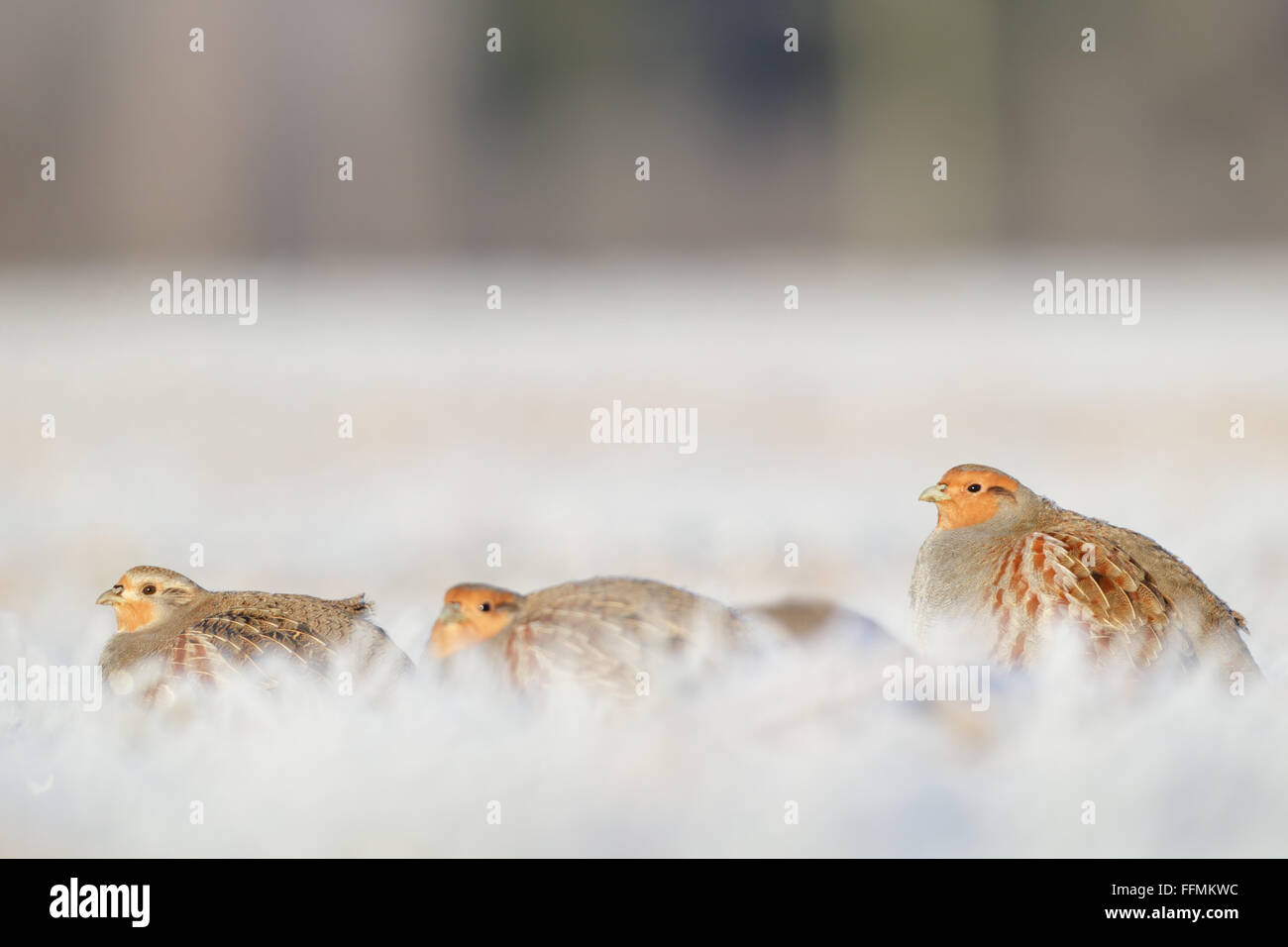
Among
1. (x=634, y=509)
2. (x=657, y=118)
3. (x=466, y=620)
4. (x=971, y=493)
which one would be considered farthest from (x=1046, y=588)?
(x=657, y=118)

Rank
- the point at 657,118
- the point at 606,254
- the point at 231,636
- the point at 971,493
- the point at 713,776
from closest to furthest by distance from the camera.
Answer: the point at 713,776 → the point at 231,636 → the point at 971,493 → the point at 657,118 → the point at 606,254

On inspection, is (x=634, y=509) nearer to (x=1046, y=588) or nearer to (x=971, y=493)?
(x=971, y=493)

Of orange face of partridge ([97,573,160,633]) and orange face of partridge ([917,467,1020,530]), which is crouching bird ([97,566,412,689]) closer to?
orange face of partridge ([97,573,160,633])

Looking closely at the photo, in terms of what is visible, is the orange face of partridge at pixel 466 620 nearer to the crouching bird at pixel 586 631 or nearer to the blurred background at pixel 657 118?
the crouching bird at pixel 586 631

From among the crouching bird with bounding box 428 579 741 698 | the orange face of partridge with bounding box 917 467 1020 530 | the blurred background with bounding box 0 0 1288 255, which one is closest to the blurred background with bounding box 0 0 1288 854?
the blurred background with bounding box 0 0 1288 255

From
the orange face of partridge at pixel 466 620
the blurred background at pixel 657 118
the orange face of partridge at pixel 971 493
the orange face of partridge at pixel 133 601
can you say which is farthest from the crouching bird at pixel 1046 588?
the blurred background at pixel 657 118

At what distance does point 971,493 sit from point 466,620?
21.7 inches

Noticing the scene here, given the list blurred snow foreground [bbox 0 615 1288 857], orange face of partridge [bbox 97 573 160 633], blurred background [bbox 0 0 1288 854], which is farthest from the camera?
blurred background [bbox 0 0 1288 854]

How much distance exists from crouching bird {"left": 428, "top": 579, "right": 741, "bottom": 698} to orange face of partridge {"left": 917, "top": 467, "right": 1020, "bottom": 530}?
0.93ft

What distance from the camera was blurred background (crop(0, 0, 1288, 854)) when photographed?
1849mm

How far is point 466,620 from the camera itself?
1.05m
